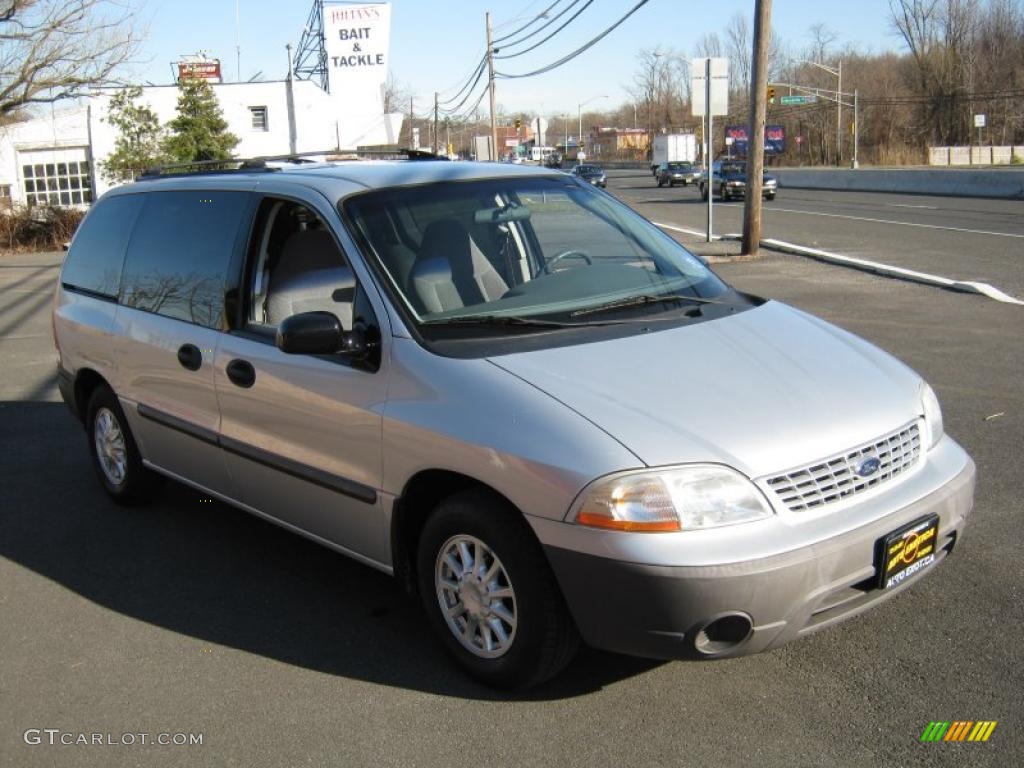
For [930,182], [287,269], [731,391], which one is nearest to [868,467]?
[731,391]

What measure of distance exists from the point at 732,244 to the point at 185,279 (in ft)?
58.1

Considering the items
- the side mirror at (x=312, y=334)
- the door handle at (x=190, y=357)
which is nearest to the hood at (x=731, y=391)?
the side mirror at (x=312, y=334)

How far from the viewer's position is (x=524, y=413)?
3.37 metres

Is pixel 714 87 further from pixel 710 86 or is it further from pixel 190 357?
pixel 190 357

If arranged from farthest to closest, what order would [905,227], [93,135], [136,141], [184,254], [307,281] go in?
[93,135] < [136,141] < [905,227] < [184,254] < [307,281]

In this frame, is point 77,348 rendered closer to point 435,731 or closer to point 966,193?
point 435,731

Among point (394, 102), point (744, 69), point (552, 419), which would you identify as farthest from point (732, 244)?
point (744, 69)

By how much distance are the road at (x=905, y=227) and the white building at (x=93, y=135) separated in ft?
63.0

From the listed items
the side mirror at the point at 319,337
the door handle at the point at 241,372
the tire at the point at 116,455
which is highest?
the side mirror at the point at 319,337

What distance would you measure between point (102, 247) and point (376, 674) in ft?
11.0

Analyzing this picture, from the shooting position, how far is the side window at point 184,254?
4852mm

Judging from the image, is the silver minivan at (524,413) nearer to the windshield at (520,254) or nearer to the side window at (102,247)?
the windshield at (520,254)

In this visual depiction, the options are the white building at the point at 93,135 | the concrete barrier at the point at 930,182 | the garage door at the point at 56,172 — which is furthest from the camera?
the garage door at the point at 56,172

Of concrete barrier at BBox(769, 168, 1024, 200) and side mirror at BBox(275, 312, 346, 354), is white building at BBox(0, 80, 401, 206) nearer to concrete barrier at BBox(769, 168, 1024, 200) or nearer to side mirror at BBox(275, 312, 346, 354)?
concrete barrier at BBox(769, 168, 1024, 200)
